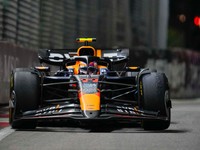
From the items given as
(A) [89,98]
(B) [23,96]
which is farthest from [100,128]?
(B) [23,96]

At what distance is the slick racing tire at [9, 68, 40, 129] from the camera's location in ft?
40.2

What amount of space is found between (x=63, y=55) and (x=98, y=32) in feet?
44.9

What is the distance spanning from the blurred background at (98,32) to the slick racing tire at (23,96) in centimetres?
592

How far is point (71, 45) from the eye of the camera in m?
26.8

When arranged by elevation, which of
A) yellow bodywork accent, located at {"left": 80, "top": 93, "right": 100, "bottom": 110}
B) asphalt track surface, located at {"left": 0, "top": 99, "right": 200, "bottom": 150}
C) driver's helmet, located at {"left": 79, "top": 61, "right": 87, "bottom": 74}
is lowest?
asphalt track surface, located at {"left": 0, "top": 99, "right": 200, "bottom": 150}

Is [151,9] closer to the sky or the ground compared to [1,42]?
closer to the sky

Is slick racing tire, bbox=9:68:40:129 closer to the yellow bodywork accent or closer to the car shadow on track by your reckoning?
the car shadow on track

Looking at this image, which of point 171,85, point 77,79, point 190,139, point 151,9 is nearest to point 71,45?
point 171,85

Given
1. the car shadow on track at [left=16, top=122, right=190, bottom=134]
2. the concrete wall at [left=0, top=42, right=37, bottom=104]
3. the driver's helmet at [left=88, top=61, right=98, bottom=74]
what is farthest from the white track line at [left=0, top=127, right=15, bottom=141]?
the concrete wall at [left=0, top=42, right=37, bottom=104]

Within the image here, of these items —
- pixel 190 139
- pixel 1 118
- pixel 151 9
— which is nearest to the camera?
pixel 190 139

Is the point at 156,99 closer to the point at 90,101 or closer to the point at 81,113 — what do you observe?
the point at 90,101

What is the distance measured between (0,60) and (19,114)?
6203 mm

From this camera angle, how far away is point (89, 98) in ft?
39.8

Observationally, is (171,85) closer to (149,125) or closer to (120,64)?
(120,64)
